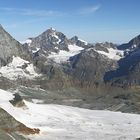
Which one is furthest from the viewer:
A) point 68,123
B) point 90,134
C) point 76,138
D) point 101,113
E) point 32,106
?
point 101,113

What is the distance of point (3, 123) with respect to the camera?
6825 centimetres

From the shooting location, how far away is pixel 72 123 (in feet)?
278

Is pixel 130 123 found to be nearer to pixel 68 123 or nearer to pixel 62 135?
pixel 68 123

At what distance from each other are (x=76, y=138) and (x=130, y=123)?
22777 mm

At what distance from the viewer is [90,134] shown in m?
72.2

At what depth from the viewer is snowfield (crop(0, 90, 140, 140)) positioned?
7038cm

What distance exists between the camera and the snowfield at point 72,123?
70375 millimetres

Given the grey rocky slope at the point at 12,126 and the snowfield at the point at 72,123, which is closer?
the grey rocky slope at the point at 12,126

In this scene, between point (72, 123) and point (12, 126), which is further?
point (72, 123)

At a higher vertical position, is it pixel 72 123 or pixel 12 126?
pixel 12 126

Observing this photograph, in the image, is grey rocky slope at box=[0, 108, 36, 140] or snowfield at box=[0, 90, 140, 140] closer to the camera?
grey rocky slope at box=[0, 108, 36, 140]

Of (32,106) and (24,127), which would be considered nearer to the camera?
(24,127)

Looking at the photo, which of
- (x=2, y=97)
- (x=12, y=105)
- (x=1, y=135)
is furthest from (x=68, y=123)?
(x=1, y=135)

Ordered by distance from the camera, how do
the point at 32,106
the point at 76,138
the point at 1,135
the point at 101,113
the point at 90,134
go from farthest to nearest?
the point at 101,113 → the point at 32,106 → the point at 90,134 → the point at 76,138 → the point at 1,135
